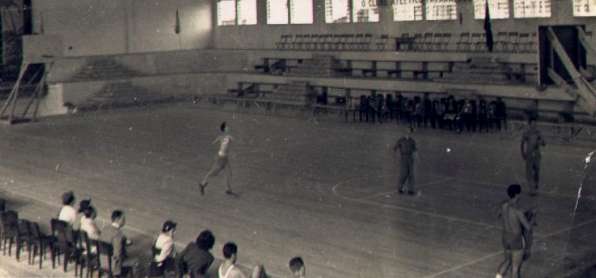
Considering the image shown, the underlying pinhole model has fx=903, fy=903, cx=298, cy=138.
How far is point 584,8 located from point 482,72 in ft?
13.2

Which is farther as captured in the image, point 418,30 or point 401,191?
point 418,30

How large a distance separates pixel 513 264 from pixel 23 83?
3335 cm

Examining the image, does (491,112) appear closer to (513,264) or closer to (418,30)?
(418,30)

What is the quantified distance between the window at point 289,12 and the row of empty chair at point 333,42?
781 millimetres

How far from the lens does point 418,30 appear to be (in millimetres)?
35625

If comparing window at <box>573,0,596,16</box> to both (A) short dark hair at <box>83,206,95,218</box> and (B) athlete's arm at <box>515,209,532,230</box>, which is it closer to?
(B) athlete's arm at <box>515,209,532,230</box>

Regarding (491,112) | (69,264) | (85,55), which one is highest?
(85,55)

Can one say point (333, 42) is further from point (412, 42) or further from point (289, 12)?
point (412, 42)

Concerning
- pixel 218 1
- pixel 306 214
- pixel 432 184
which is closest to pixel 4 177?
pixel 306 214

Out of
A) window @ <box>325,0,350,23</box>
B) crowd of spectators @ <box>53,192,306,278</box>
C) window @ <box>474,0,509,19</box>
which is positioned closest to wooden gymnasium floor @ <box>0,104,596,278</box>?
crowd of spectators @ <box>53,192,306,278</box>

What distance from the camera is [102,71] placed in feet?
136

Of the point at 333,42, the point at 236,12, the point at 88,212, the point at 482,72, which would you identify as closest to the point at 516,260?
the point at 88,212

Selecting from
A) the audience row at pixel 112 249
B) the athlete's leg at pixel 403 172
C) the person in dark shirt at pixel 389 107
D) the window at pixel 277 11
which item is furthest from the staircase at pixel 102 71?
the audience row at pixel 112 249

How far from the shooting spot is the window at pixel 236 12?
4417 cm
